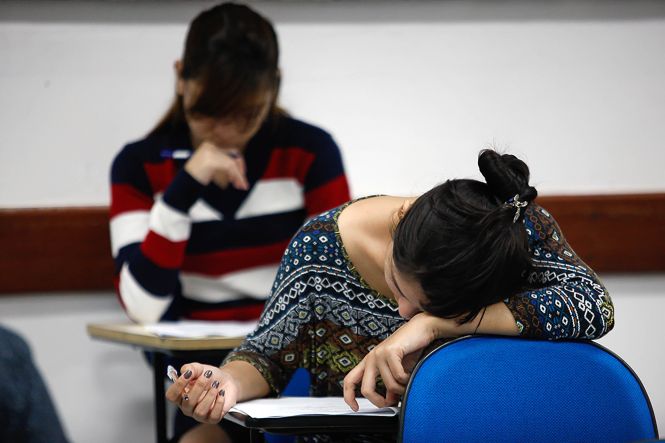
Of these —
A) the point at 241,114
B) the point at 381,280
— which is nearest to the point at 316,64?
the point at 241,114

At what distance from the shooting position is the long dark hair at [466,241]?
1.19 metres

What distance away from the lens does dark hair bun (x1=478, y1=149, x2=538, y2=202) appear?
1.23 m

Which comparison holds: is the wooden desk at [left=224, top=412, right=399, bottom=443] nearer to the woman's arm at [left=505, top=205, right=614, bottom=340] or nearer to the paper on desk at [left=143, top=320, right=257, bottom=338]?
the woman's arm at [left=505, top=205, right=614, bottom=340]

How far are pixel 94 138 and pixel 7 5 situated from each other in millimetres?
423

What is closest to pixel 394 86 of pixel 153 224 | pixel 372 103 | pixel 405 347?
pixel 372 103

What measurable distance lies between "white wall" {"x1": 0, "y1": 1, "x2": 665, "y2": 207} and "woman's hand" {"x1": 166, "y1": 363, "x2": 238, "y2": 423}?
128 cm

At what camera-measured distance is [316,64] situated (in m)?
2.49

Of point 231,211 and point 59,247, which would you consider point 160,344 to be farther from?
point 59,247

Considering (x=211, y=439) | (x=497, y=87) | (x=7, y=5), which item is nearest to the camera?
(x=211, y=439)

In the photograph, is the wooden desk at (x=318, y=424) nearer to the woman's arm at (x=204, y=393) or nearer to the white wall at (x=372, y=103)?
the woman's arm at (x=204, y=393)

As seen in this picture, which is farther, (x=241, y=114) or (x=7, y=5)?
(x=7, y=5)

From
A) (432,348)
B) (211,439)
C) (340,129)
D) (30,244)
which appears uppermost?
(340,129)

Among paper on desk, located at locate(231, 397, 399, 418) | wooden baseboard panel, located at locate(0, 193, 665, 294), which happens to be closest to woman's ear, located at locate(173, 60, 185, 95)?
wooden baseboard panel, located at locate(0, 193, 665, 294)

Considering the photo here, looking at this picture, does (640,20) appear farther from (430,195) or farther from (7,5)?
(7,5)
